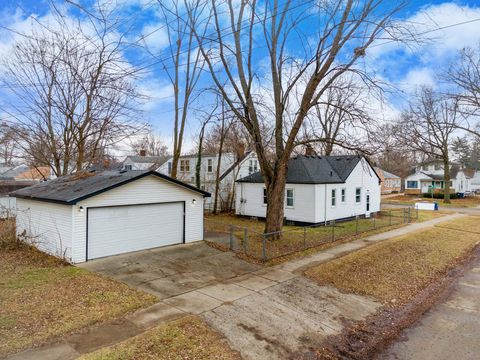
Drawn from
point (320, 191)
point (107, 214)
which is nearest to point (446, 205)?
point (320, 191)

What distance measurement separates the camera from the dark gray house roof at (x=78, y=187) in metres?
10.8

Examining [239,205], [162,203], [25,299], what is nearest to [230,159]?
[239,205]

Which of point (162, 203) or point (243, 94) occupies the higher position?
point (243, 94)

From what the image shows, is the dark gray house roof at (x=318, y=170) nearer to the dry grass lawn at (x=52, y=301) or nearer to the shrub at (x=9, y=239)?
the dry grass lawn at (x=52, y=301)

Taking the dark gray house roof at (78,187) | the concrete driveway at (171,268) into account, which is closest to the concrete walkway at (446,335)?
the concrete driveway at (171,268)

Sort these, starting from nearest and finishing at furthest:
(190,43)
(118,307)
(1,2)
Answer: (1,2) → (118,307) → (190,43)

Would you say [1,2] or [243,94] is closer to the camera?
[1,2]

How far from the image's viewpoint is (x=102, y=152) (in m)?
21.0

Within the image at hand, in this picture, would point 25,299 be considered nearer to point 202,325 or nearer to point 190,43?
point 202,325

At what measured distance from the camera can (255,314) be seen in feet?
23.7

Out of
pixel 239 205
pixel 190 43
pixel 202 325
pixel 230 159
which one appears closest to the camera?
pixel 202 325

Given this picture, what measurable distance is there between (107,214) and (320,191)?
43.2 ft

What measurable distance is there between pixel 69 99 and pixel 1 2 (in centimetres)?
1474

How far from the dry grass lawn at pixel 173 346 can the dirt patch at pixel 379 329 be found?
1.71 meters
